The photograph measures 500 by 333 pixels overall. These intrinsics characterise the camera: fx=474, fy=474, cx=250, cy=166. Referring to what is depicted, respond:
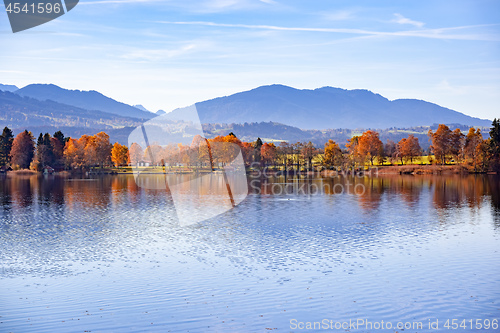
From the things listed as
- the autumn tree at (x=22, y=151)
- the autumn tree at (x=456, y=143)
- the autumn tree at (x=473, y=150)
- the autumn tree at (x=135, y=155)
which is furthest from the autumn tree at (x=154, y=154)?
the autumn tree at (x=473, y=150)

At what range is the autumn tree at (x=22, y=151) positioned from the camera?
169 meters

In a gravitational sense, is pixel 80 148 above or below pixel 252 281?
above

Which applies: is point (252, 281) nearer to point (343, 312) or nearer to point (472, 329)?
point (343, 312)

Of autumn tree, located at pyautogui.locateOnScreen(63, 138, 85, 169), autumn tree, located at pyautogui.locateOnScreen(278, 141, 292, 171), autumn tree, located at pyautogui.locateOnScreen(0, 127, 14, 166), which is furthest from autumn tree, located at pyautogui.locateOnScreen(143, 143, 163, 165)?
autumn tree, located at pyautogui.locateOnScreen(0, 127, 14, 166)

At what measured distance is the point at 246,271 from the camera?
1080 inches

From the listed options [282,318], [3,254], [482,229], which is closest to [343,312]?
[282,318]

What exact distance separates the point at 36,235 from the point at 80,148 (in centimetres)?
14140

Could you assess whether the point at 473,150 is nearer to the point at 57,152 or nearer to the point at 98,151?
the point at 98,151

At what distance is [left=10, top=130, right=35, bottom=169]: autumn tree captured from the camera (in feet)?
554

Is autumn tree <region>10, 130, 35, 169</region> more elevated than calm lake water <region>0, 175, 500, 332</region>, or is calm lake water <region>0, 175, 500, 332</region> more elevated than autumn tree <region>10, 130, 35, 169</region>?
autumn tree <region>10, 130, 35, 169</region>

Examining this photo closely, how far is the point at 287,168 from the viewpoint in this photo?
180125 mm

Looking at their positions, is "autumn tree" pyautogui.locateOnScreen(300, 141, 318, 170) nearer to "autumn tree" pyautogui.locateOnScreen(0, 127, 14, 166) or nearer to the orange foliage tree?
the orange foliage tree

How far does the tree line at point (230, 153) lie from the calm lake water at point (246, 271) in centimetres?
10986

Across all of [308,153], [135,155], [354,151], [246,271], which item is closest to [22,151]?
[135,155]
